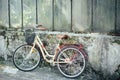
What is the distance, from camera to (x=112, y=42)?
8.39 meters

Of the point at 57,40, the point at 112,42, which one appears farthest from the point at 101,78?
the point at 57,40

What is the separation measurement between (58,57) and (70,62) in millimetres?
346

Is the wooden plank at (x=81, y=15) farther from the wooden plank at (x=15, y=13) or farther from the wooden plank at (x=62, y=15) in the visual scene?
the wooden plank at (x=15, y=13)

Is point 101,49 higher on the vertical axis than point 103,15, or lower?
lower

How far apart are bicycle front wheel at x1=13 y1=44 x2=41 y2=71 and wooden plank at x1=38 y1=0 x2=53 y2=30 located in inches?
30.7

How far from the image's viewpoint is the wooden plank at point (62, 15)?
8.89 m

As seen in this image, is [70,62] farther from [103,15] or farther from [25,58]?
[103,15]

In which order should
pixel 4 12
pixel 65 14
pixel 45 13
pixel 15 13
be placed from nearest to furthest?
pixel 65 14 < pixel 45 13 < pixel 15 13 < pixel 4 12

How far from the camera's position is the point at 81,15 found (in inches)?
345

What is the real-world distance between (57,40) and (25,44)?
89 cm

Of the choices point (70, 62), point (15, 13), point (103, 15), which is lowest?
point (70, 62)

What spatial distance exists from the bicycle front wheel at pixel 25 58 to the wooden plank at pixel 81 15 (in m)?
1.35

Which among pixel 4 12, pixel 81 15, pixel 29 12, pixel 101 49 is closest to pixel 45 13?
pixel 29 12

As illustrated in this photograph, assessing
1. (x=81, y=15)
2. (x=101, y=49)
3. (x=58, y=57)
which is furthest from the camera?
(x=81, y=15)
